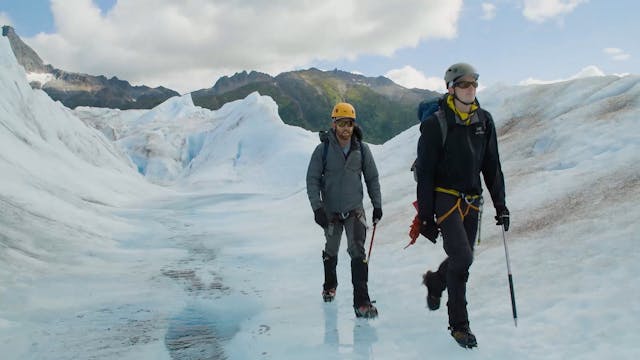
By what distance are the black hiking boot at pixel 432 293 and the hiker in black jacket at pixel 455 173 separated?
34.8 inches

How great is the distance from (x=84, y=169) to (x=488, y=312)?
2933 cm

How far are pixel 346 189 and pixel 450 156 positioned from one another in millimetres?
2026

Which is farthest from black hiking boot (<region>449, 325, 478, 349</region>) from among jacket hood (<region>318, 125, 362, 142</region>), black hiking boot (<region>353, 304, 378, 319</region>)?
jacket hood (<region>318, 125, 362, 142</region>)

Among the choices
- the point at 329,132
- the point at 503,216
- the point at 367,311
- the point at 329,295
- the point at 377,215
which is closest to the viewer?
the point at 503,216

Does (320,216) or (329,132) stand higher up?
(329,132)

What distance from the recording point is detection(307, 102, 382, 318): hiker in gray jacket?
23.3ft

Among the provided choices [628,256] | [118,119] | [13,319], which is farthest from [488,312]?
[118,119]

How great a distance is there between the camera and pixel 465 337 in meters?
5.53

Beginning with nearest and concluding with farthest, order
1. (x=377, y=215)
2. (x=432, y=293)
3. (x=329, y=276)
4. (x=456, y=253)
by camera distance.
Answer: (x=456, y=253), (x=432, y=293), (x=377, y=215), (x=329, y=276)

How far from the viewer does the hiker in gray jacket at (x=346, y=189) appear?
7.09m

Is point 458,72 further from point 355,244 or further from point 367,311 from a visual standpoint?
point 367,311

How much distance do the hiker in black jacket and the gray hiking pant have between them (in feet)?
5.09

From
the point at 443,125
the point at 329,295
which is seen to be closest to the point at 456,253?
the point at 443,125

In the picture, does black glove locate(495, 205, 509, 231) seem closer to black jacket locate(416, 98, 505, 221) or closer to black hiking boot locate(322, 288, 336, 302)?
black jacket locate(416, 98, 505, 221)
